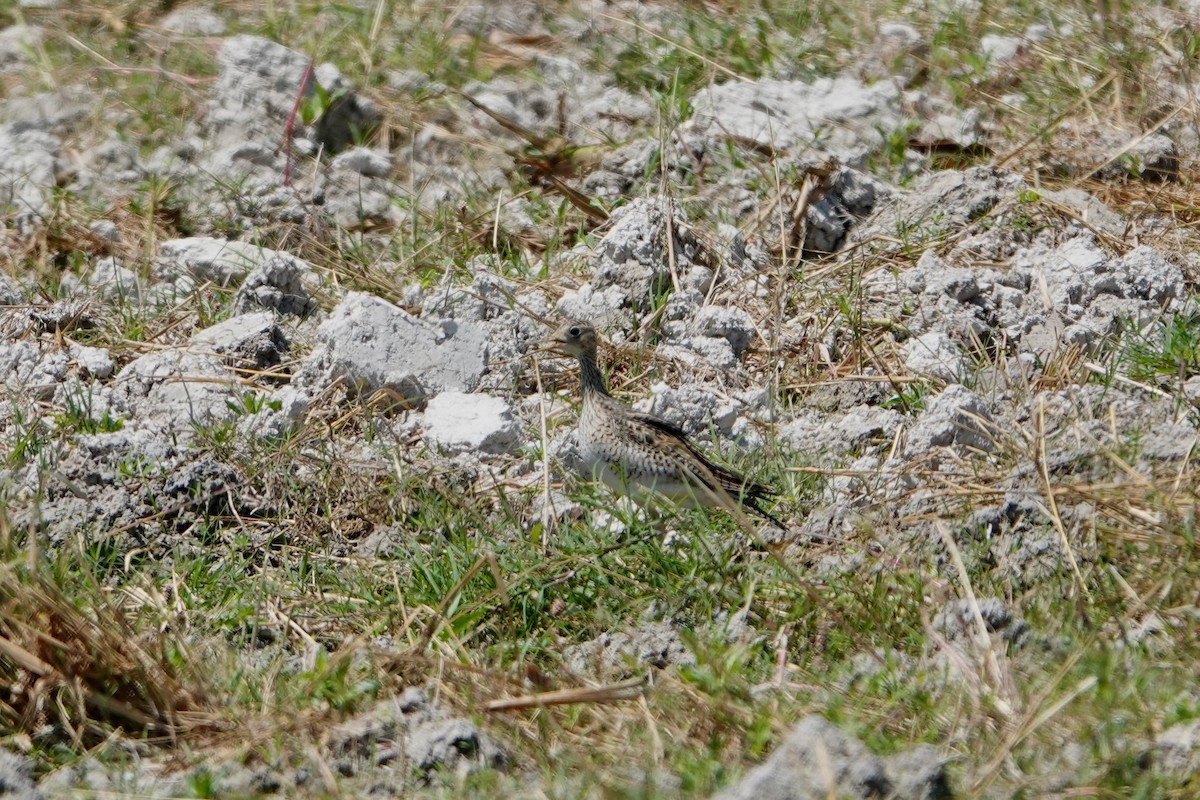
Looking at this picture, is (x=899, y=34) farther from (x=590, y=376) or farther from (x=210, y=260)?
(x=210, y=260)

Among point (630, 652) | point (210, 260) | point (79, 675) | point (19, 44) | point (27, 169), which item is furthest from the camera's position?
point (19, 44)

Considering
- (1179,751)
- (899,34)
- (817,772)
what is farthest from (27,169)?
(1179,751)

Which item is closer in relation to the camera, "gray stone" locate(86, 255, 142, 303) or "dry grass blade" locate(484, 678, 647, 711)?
"dry grass blade" locate(484, 678, 647, 711)

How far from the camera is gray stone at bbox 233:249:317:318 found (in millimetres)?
5555

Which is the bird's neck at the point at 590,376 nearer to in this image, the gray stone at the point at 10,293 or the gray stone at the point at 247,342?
the gray stone at the point at 247,342

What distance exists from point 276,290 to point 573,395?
3.92 ft

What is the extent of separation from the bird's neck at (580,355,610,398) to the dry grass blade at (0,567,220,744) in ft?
5.48

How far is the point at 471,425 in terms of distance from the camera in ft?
16.0

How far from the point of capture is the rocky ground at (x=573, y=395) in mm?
3467

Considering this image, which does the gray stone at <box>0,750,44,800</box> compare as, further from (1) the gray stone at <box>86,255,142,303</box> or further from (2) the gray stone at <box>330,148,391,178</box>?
(2) the gray stone at <box>330,148,391,178</box>

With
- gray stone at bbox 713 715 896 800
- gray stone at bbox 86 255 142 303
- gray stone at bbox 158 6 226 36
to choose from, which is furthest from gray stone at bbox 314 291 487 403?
gray stone at bbox 158 6 226 36

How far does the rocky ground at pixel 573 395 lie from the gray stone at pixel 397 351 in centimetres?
2

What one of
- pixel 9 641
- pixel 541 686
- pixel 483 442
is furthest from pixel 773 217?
pixel 9 641

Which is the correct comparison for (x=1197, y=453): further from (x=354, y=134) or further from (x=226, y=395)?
(x=354, y=134)
